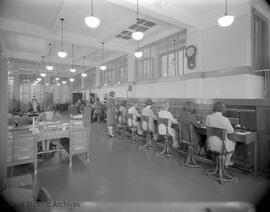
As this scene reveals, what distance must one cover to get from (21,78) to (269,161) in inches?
722

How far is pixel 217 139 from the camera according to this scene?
2.99 meters

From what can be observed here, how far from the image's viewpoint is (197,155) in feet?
14.3

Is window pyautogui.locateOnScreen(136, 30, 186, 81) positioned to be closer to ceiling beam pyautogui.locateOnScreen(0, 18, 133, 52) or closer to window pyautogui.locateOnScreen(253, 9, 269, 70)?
ceiling beam pyautogui.locateOnScreen(0, 18, 133, 52)

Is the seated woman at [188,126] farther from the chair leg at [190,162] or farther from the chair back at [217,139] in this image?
the chair back at [217,139]

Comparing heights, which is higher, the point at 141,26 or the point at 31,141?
the point at 141,26

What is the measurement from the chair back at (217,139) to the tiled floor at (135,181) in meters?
0.62

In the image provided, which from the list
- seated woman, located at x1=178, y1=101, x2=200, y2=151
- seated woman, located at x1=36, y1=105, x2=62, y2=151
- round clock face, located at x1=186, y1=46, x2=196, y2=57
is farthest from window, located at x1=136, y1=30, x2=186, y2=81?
seated woman, located at x1=36, y1=105, x2=62, y2=151

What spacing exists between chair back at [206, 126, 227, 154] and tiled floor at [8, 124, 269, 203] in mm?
618

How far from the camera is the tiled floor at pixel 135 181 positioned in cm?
260

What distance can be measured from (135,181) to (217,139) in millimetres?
1666

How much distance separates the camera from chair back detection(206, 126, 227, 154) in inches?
114

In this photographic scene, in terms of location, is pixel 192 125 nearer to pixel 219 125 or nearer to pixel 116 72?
pixel 219 125

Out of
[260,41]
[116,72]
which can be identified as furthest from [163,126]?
[116,72]

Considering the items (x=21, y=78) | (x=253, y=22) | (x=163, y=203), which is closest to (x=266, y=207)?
(x=163, y=203)
